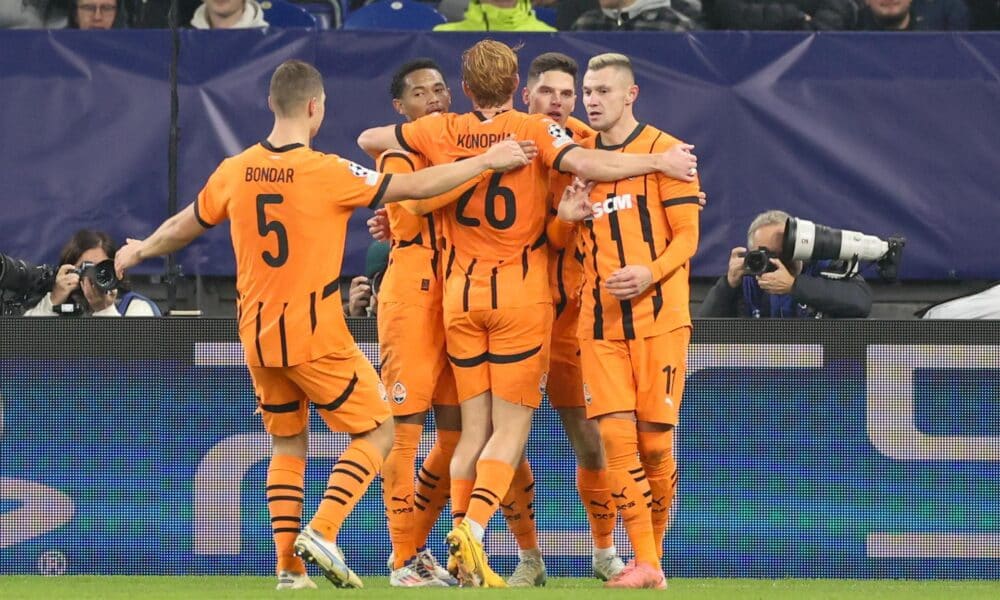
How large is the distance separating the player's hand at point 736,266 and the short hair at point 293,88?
258cm

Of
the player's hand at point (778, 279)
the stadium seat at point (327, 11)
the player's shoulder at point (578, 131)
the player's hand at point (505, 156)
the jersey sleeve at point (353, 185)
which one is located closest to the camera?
the jersey sleeve at point (353, 185)

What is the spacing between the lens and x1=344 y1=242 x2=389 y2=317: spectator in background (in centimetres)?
934

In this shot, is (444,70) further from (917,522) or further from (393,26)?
(917,522)

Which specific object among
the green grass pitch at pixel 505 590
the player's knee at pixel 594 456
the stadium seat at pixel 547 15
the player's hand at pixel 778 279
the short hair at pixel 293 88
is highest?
the stadium seat at pixel 547 15

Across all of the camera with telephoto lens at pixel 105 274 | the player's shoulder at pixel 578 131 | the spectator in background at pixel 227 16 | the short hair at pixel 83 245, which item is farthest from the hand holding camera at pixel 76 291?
the player's shoulder at pixel 578 131

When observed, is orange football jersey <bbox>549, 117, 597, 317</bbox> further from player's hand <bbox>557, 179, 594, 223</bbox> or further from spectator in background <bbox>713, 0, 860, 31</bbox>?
spectator in background <bbox>713, 0, 860, 31</bbox>

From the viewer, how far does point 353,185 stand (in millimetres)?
7270

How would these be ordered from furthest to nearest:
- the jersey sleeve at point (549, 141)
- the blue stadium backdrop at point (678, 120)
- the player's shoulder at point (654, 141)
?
the blue stadium backdrop at point (678, 120), the player's shoulder at point (654, 141), the jersey sleeve at point (549, 141)

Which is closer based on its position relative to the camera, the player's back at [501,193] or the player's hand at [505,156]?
the player's hand at [505,156]

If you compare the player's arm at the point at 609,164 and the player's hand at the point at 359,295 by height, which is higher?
the player's arm at the point at 609,164

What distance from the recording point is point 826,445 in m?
9.03

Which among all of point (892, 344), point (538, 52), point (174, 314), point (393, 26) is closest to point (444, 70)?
point (538, 52)

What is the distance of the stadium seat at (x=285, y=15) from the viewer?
1166cm

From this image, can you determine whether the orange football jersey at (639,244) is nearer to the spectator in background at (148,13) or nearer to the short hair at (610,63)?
the short hair at (610,63)
